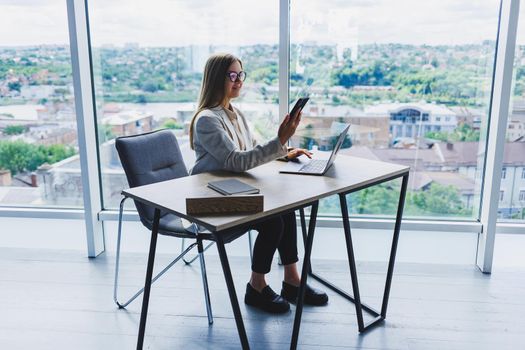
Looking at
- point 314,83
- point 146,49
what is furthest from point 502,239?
point 146,49

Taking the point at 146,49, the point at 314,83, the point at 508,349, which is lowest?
the point at 508,349

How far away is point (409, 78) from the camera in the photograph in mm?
2994

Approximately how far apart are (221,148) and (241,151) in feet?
0.30

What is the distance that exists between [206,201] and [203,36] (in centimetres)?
167

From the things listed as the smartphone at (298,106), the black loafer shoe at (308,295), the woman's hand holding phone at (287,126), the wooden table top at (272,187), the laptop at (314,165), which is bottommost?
the black loafer shoe at (308,295)

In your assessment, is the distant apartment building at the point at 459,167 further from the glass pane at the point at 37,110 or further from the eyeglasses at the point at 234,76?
the glass pane at the point at 37,110

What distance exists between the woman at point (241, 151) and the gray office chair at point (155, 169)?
7.4 inches

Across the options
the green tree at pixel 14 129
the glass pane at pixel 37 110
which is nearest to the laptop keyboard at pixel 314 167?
the glass pane at pixel 37 110

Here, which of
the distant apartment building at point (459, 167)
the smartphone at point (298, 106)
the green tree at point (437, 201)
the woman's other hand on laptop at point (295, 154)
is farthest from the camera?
the green tree at point (437, 201)

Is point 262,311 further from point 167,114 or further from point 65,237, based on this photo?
point 65,237

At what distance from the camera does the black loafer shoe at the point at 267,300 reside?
8.16ft

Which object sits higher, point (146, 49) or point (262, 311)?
point (146, 49)

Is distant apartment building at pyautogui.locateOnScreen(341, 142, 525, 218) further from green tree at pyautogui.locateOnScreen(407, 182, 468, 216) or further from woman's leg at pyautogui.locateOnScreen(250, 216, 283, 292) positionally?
woman's leg at pyautogui.locateOnScreen(250, 216, 283, 292)

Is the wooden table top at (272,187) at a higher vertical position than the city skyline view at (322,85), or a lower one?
lower
